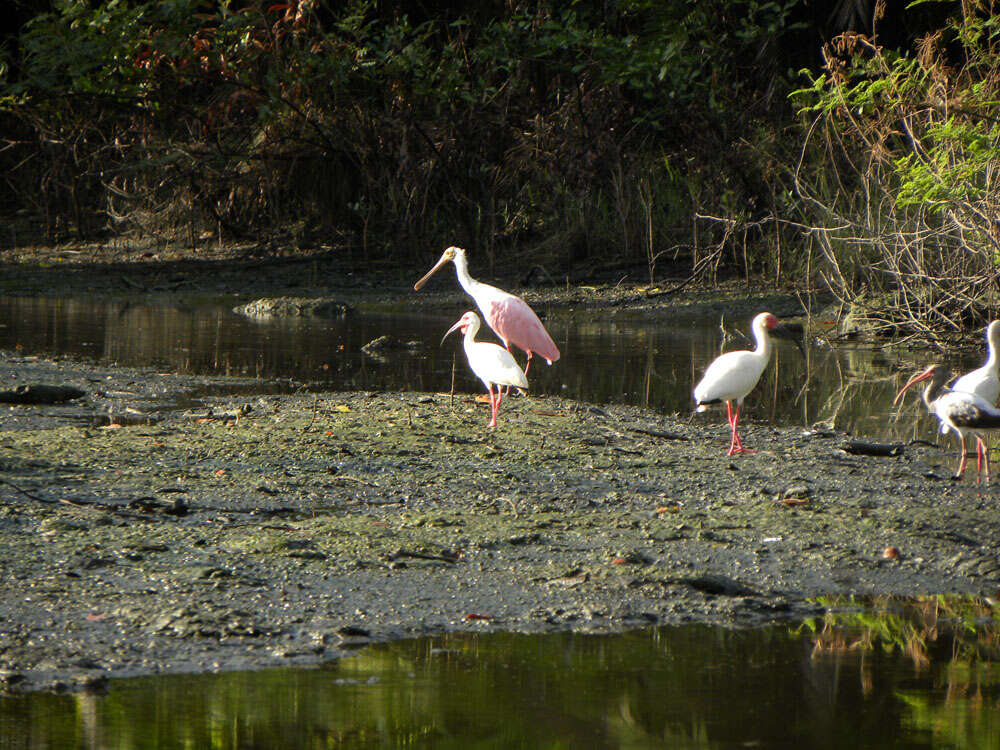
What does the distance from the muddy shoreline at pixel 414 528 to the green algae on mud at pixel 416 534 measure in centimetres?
1

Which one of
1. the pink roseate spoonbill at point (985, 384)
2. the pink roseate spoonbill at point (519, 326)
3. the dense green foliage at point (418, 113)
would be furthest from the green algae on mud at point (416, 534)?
the dense green foliage at point (418, 113)

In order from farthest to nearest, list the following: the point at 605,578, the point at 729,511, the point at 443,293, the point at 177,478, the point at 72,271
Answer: the point at 72,271 → the point at 443,293 → the point at 177,478 → the point at 729,511 → the point at 605,578

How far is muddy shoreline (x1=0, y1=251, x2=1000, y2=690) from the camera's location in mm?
3957

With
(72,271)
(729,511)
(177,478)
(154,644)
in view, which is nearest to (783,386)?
(729,511)

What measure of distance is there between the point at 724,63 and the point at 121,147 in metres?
8.77

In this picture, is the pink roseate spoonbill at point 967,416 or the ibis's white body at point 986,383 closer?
the pink roseate spoonbill at point 967,416

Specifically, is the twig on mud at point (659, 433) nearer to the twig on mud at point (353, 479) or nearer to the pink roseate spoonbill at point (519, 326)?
the twig on mud at point (353, 479)

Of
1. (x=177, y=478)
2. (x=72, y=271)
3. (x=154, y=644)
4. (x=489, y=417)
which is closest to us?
(x=154, y=644)

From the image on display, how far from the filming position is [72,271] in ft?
60.1

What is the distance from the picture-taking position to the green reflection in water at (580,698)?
127 inches

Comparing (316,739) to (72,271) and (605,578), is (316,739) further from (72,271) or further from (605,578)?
(72,271)

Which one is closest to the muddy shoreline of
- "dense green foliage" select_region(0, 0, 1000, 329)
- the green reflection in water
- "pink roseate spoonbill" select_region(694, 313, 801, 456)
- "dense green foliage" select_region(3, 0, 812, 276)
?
the green reflection in water

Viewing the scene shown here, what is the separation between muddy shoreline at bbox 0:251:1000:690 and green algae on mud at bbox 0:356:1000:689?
0.04ft

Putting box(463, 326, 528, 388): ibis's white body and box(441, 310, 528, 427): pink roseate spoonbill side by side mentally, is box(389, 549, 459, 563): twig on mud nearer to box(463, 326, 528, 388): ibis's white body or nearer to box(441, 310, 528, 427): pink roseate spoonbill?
box(441, 310, 528, 427): pink roseate spoonbill
